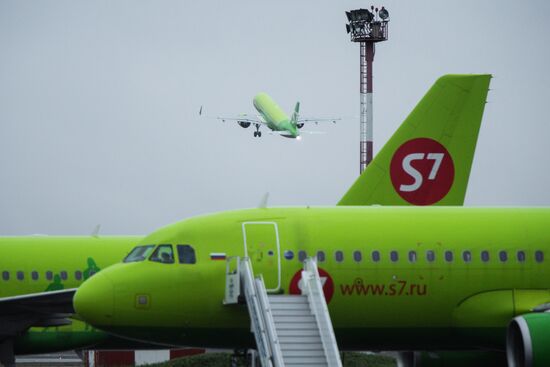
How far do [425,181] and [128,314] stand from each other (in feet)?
42.8

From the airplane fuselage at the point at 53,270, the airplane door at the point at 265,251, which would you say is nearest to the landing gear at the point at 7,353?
the airplane fuselage at the point at 53,270

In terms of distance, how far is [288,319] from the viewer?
1103 inches

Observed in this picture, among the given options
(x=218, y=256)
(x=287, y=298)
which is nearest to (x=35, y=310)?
(x=218, y=256)

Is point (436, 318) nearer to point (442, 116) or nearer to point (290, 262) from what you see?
point (290, 262)

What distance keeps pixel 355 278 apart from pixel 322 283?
81 cm

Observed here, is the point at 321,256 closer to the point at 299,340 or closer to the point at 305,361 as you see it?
the point at 299,340

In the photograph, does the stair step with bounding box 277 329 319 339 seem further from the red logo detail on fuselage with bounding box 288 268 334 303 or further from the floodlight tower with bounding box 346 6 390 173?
the floodlight tower with bounding box 346 6 390 173

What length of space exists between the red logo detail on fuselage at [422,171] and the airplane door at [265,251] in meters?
9.64

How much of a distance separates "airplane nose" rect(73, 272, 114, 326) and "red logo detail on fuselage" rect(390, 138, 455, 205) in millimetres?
12416

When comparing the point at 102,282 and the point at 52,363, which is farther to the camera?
the point at 52,363

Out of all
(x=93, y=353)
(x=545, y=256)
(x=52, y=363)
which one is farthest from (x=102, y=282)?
(x=52, y=363)

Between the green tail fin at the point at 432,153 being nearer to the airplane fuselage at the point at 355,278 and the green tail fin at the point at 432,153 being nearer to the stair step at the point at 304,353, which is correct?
the airplane fuselage at the point at 355,278

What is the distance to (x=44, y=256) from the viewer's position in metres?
40.5

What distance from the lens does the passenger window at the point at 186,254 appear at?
29.9 m
